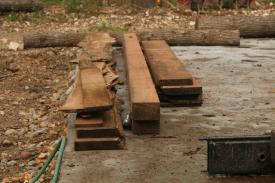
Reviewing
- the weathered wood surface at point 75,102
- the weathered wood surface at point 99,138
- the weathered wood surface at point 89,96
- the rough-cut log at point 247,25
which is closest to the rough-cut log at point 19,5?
the rough-cut log at point 247,25

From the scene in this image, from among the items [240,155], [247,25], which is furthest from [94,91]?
[247,25]

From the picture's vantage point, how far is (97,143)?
15.7ft

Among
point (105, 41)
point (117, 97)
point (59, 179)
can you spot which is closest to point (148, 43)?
point (105, 41)

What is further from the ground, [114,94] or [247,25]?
[114,94]

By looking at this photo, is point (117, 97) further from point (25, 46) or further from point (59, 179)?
point (25, 46)

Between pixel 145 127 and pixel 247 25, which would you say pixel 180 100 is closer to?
pixel 145 127

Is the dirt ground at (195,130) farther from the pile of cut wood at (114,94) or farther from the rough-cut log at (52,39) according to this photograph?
the rough-cut log at (52,39)

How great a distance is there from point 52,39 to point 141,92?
6.92 metres

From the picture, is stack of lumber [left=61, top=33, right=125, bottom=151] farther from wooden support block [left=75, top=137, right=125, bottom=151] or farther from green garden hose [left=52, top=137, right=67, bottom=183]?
green garden hose [left=52, top=137, right=67, bottom=183]

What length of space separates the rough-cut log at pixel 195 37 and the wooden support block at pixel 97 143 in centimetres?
573

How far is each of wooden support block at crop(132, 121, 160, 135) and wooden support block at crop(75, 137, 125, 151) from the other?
391 mm

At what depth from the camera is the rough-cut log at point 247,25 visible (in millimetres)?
11281

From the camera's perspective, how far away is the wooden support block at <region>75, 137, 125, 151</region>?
4.78 m

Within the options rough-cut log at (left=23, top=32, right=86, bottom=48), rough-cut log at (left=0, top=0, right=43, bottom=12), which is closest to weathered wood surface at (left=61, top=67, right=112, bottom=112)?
rough-cut log at (left=23, top=32, right=86, bottom=48)
